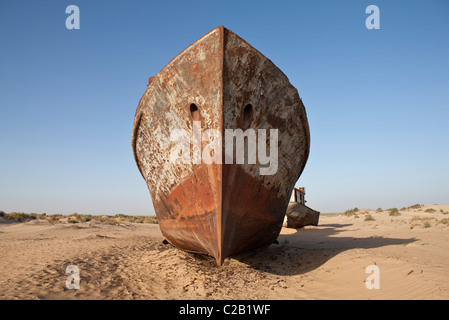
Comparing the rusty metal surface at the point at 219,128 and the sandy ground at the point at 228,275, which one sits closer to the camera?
the sandy ground at the point at 228,275

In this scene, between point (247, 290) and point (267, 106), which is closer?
point (247, 290)

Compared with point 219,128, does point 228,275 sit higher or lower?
lower

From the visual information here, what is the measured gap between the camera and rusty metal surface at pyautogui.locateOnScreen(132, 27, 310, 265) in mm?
3457

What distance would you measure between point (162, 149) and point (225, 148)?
139cm

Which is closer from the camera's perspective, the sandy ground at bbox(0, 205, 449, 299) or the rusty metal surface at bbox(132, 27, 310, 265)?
the sandy ground at bbox(0, 205, 449, 299)

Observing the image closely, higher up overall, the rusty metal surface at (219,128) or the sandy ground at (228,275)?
the rusty metal surface at (219,128)

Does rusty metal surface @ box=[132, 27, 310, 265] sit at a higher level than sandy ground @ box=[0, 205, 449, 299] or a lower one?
higher

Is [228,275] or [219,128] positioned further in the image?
[228,275]

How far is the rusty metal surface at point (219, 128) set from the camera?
346 cm

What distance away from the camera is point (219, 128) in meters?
3.38
